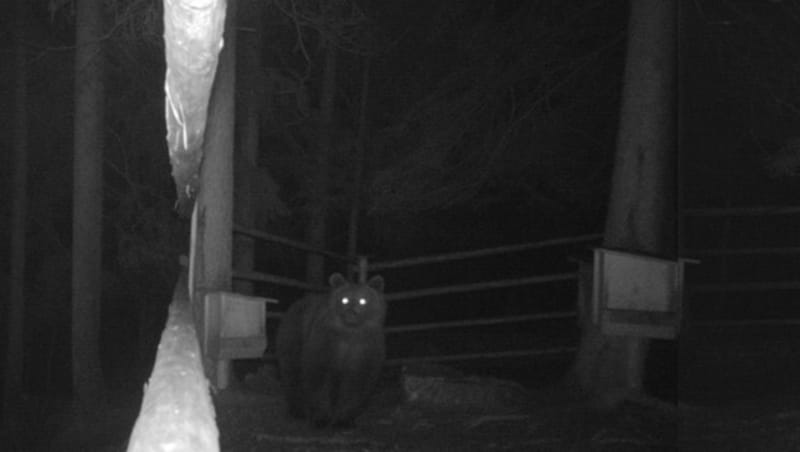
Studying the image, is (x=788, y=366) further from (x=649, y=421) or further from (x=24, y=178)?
(x=24, y=178)

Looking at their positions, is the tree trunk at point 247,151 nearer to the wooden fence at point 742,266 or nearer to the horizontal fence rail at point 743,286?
the wooden fence at point 742,266

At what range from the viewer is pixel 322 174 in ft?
67.2

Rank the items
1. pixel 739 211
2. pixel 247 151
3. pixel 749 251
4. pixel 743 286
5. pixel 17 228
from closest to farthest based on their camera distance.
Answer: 1. pixel 743 286
2. pixel 739 211
3. pixel 749 251
4. pixel 247 151
5. pixel 17 228

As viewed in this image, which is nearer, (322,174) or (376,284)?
(376,284)

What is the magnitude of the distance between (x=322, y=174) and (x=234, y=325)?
11.1 m

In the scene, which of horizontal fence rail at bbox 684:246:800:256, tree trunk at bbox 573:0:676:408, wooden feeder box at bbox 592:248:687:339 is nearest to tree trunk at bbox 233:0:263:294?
tree trunk at bbox 573:0:676:408

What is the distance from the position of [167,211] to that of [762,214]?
11.1 m

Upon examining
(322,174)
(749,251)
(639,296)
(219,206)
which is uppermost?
(322,174)

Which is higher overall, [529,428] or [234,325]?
[234,325]

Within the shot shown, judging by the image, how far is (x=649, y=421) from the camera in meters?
9.35

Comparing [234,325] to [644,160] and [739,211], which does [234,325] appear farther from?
[739,211]

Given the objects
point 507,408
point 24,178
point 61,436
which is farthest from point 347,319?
point 24,178

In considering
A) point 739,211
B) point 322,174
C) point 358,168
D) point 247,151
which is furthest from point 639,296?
point 322,174

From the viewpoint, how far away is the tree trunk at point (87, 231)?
52.1 ft
